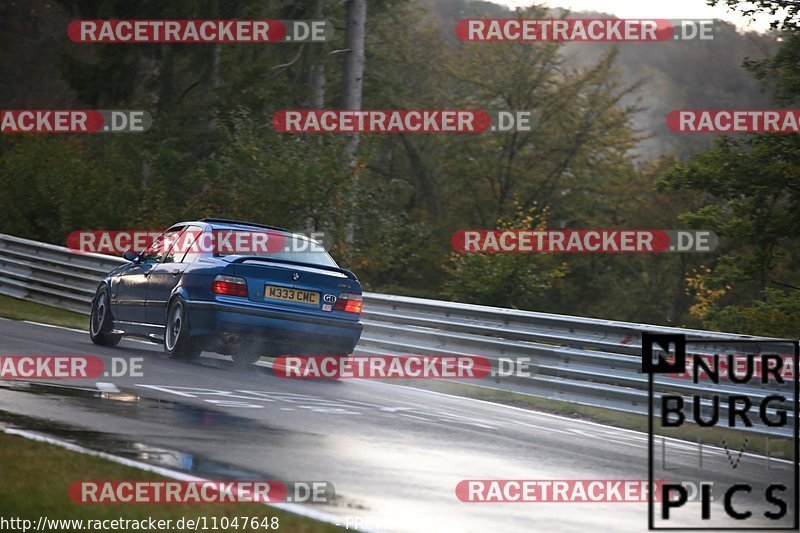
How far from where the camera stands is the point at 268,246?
13.1 meters

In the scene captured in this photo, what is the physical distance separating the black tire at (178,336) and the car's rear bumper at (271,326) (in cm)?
14

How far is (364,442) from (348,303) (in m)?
4.52

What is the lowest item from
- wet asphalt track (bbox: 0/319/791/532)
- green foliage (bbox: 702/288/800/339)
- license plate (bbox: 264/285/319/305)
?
wet asphalt track (bbox: 0/319/791/532)

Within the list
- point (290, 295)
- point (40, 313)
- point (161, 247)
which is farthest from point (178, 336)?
point (40, 313)

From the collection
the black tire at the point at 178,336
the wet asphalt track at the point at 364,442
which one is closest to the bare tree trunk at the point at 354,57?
the black tire at the point at 178,336

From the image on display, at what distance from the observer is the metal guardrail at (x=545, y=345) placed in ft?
38.6

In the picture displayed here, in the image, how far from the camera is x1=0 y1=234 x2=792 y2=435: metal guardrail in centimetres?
1177

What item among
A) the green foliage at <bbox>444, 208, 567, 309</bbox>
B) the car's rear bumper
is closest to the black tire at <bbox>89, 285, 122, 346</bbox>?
the car's rear bumper

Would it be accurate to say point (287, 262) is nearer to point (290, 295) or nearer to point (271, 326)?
point (290, 295)

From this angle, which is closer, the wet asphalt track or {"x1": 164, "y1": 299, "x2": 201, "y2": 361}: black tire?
the wet asphalt track

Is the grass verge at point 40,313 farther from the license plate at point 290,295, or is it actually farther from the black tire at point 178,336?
the license plate at point 290,295

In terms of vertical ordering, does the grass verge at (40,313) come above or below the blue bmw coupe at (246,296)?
below

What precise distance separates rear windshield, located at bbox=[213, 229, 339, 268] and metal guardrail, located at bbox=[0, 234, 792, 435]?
1979mm

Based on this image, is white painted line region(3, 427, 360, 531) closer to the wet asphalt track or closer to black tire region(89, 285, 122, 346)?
the wet asphalt track
